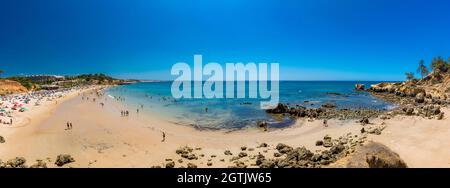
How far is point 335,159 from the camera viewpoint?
1856cm

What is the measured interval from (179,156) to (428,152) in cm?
1784

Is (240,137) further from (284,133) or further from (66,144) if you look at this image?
(66,144)

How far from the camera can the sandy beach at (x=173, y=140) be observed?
20500 mm

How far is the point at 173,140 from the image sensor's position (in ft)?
91.6

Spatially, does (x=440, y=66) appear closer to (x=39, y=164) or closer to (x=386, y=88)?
(x=386, y=88)

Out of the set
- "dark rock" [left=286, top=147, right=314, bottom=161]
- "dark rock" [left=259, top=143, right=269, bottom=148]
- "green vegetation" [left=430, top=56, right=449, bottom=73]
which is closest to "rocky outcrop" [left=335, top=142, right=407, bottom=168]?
"dark rock" [left=286, top=147, right=314, bottom=161]

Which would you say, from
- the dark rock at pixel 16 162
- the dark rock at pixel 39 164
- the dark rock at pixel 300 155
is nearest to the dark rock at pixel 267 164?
the dark rock at pixel 300 155

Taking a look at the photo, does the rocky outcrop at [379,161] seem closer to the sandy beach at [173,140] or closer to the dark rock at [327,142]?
the sandy beach at [173,140]

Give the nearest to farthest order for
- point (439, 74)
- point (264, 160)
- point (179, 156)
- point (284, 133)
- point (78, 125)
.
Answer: point (264, 160) < point (179, 156) < point (284, 133) < point (78, 125) < point (439, 74)

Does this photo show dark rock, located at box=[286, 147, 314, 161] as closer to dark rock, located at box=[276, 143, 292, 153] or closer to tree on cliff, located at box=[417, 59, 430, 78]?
dark rock, located at box=[276, 143, 292, 153]

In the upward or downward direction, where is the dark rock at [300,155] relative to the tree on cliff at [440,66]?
downward

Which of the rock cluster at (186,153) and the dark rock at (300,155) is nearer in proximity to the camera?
the dark rock at (300,155)

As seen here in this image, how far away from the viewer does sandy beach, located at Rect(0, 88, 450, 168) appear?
2050 cm

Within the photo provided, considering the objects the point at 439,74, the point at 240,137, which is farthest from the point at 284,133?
the point at 439,74
